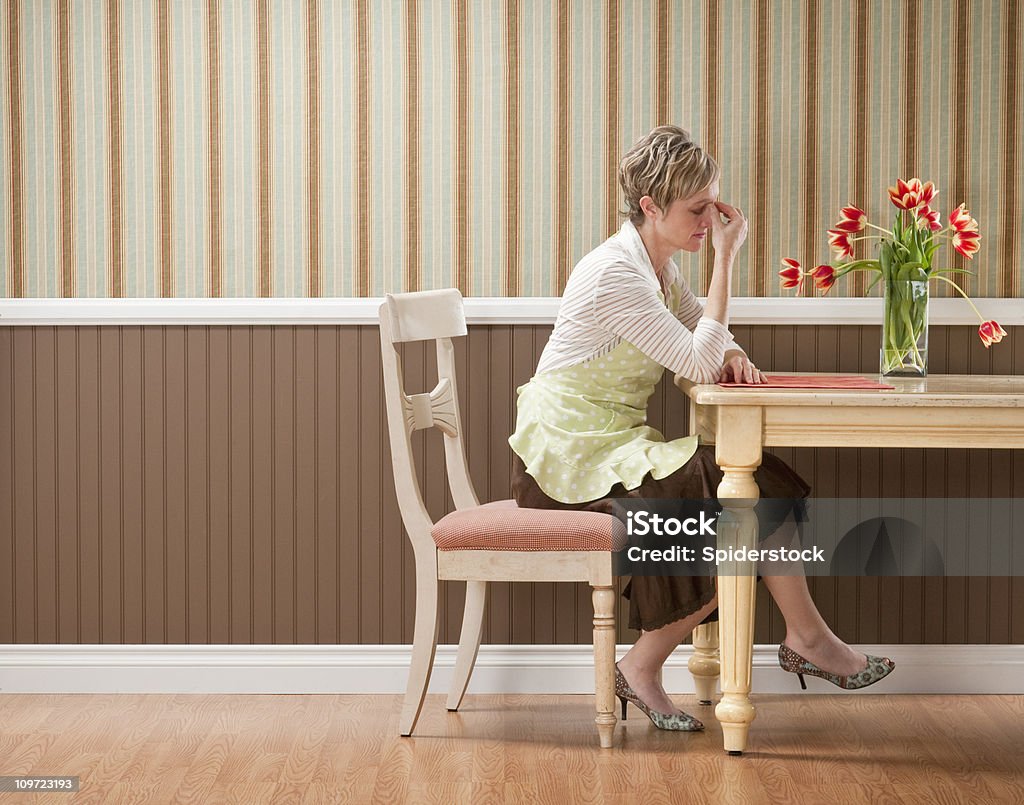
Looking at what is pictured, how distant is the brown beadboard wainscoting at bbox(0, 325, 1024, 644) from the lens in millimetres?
2625

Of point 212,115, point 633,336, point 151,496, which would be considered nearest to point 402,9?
point 212,115

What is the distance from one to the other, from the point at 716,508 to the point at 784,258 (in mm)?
738

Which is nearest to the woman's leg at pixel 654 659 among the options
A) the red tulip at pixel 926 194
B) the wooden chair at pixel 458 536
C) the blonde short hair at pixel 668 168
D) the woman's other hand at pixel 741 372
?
the wooden chair at pixel 458 536

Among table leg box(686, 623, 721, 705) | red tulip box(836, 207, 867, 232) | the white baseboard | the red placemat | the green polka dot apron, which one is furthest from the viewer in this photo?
the white baseboard

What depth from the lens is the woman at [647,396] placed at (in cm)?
220

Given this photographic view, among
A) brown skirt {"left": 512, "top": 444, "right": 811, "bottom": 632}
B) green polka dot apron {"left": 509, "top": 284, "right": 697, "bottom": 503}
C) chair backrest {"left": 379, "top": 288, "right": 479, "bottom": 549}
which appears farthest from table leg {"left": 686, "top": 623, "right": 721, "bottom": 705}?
chair backrest {"left": 379, "top": 288, "right": 479, "bottom": 549}

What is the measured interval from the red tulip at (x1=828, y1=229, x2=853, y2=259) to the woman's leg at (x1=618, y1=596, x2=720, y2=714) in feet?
2.68

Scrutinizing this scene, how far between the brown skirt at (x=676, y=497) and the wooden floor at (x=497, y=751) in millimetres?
285

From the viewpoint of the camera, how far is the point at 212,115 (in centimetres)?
261

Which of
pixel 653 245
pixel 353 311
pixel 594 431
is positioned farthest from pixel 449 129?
pixel 594 431

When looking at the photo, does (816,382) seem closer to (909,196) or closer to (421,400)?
(909,196)

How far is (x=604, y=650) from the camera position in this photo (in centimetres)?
216

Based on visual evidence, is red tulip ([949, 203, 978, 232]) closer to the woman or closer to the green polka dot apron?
the woman

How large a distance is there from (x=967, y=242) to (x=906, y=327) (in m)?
0.24
